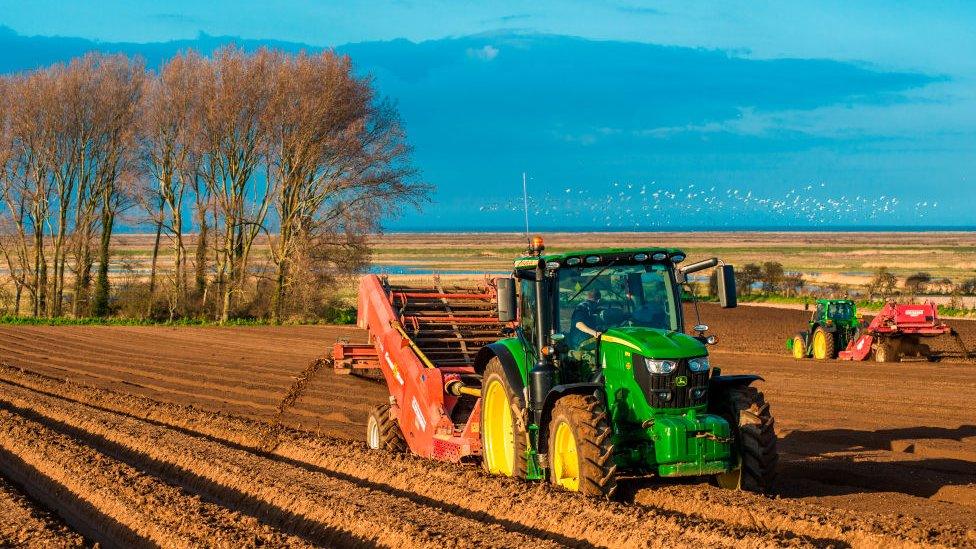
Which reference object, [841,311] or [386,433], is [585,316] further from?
[841,311]

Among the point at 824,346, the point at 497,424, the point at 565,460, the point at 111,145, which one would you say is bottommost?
the point at 824,346

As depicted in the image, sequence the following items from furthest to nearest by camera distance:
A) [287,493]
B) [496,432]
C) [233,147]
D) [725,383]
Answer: [233,147] → [496,432] → [287,493] → [725,383]

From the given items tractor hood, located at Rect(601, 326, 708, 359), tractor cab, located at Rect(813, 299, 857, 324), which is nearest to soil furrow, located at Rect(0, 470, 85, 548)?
tractor hood, located at Rect(601, 326, 708, 359)

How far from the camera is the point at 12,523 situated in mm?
8930

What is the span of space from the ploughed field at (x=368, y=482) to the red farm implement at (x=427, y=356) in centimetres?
48

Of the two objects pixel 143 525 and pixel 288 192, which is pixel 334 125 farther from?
pixel 143 525

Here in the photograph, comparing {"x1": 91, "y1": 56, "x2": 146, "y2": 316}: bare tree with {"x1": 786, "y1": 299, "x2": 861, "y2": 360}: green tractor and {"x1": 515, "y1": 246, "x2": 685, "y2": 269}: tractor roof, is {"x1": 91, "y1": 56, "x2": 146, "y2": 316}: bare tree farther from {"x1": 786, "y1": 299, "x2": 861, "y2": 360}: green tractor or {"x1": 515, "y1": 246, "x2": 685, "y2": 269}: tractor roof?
{"x1": 515, "y1": 246, "x2": 685, "y2": 269}: tractor roof

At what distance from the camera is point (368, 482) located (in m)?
10.6

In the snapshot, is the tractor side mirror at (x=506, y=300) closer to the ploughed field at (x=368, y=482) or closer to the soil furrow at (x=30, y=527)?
the ploughed field at (x=368, y=482)

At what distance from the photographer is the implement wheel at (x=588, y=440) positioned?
27.9 ft

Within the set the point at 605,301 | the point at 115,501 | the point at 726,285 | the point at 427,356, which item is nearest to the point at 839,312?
the point at 427,356

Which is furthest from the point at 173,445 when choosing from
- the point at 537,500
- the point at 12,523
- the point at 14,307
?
the point at 14,307

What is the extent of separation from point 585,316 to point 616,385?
2.60 ft

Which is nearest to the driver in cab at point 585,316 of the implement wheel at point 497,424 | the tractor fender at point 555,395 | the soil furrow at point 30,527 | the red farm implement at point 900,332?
the tractor fender at point 555,395
